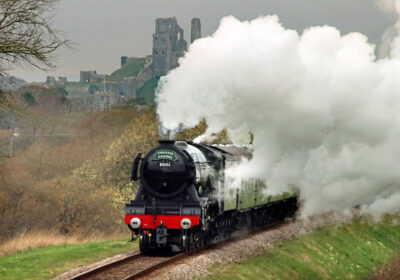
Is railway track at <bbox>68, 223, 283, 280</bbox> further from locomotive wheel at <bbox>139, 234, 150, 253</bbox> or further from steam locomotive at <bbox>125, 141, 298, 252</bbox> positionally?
steam locomotive at <bbox>125, 141, 298, 252</bbox>

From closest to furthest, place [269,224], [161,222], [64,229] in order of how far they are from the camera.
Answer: [161,222] < [269,224] < [64,229]

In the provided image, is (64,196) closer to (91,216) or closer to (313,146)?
(91,216)

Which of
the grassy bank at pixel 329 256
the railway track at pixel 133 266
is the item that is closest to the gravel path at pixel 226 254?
the railway track at pixel 133 266

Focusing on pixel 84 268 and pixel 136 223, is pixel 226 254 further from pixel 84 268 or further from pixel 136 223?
pixel 84 268

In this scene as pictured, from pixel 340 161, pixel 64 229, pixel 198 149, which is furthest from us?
pixel 64 229

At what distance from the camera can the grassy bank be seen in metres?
24.3

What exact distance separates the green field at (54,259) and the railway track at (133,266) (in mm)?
1356

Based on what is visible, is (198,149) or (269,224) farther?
(269,224)

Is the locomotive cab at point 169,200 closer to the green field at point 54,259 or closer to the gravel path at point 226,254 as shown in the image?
the gravel path at point 226,254

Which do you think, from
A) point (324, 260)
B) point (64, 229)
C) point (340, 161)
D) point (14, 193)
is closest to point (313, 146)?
point (340, 161)

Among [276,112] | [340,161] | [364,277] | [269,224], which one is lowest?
[364,277]

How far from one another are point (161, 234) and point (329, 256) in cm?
1072

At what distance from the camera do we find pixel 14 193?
170 feet

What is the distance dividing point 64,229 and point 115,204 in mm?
4960
